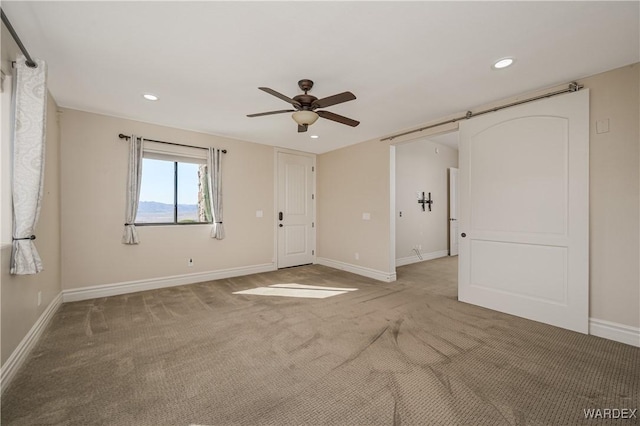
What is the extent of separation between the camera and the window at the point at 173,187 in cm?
426

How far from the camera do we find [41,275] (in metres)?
2.81

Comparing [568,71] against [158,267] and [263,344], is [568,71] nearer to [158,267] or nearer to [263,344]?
[263,344]

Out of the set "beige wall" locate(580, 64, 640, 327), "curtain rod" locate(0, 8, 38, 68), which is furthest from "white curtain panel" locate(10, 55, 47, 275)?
"beige wall" locate(580, 64, 640, 327)

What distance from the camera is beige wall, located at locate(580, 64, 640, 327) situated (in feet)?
8.16

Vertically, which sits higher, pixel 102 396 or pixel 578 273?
pixel 578 273

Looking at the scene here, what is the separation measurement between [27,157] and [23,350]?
1.59 m

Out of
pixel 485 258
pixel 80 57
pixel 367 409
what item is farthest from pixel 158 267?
pixel 485 258

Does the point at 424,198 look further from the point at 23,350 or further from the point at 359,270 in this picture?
the point at 23,350

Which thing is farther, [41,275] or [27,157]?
[41,275]

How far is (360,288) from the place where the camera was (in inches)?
171

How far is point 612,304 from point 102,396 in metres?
4.41

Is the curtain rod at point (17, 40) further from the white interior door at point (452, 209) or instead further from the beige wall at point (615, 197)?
the white interior door at point (452, 209)

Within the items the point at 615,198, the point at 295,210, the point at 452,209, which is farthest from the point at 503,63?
the point at 452,209

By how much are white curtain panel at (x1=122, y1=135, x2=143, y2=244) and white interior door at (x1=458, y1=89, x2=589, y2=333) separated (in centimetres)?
476
